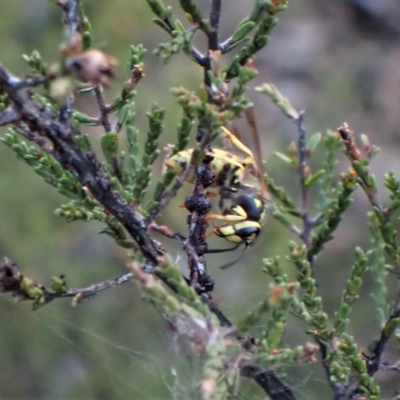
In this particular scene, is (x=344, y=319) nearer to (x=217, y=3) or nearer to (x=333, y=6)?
(x=217, y=3)

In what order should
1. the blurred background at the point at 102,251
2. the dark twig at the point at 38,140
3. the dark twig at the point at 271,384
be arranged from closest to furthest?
the dark twig at the point at 38,140
the dark twig at the point at 271,384
the blurred background at the point at 102,251

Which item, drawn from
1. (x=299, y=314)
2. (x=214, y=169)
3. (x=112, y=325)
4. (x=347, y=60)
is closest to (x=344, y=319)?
(x=299, y=314)

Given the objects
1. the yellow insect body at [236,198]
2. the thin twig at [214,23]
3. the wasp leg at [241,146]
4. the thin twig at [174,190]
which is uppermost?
the thin twig at [214,23]

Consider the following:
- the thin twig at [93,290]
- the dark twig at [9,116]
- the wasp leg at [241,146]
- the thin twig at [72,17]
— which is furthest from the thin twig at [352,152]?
the dark twig at [9,116]

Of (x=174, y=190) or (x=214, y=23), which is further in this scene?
(x=214, y=23)

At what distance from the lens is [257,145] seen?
6.19 ft

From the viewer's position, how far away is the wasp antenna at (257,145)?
173cm

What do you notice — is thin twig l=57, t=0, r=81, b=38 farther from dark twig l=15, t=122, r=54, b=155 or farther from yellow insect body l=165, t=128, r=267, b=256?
yellow insect body l=165, t=128, r=267, b=256

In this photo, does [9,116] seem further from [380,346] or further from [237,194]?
[380,346]

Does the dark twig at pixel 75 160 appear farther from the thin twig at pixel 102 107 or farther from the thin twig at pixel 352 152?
the thin twig at pixel 352 152

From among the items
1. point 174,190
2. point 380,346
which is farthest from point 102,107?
point 380,346

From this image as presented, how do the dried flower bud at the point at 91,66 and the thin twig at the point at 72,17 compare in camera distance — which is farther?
the thin twig at the point at 72,17

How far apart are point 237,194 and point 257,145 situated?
258mm

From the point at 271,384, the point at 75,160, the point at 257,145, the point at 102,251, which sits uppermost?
the point at 102,251
